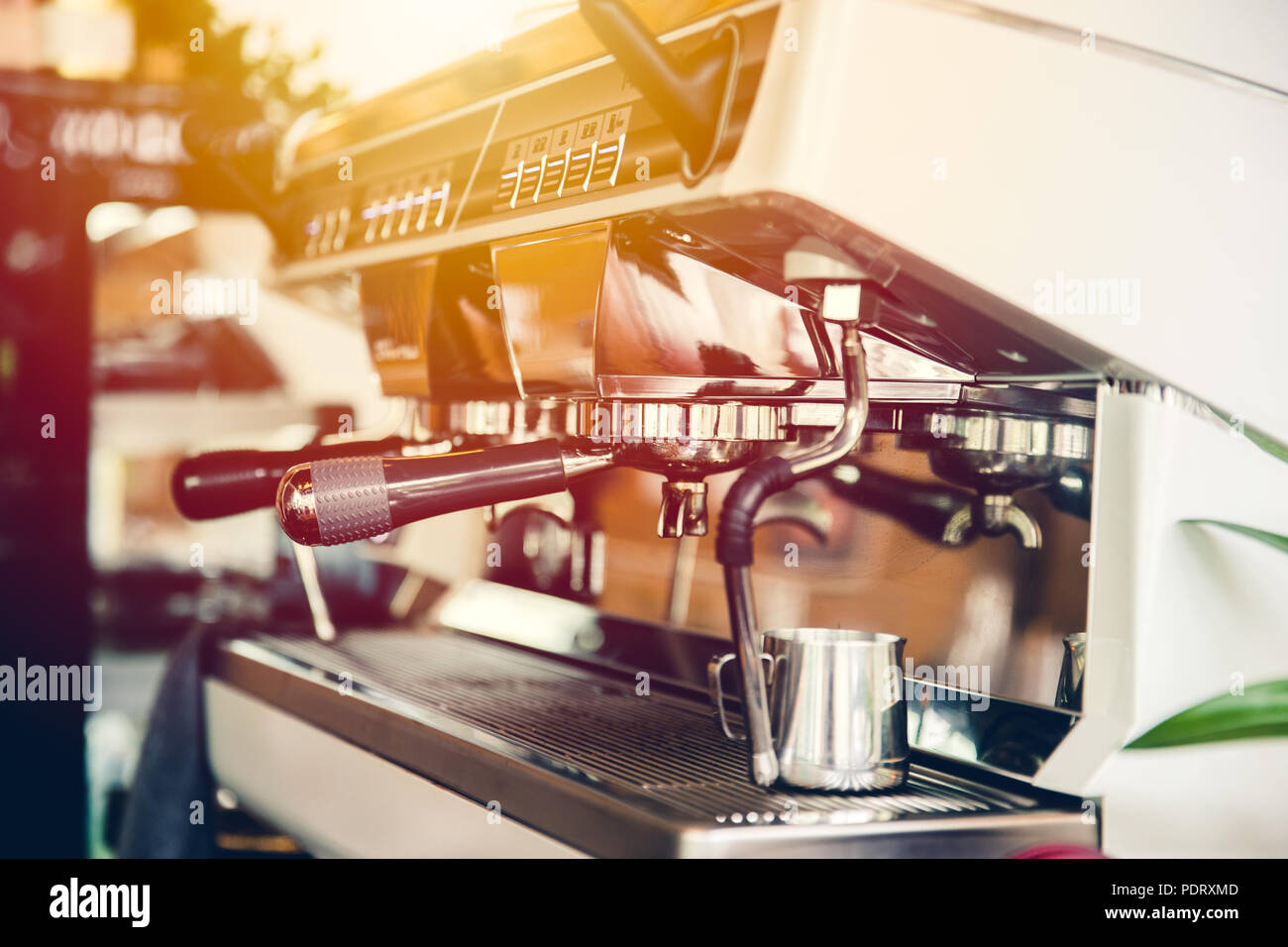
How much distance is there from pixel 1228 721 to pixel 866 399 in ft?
0.93

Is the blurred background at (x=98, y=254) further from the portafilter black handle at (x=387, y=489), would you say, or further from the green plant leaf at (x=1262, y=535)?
the green plant leaf at (x=1262, y=535)

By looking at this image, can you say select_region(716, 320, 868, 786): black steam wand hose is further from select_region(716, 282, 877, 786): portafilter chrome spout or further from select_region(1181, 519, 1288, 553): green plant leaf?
select_region(1181, 519, 1288, 553): green plant leaf

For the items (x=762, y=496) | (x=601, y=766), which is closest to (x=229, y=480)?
(x=601, y=766)

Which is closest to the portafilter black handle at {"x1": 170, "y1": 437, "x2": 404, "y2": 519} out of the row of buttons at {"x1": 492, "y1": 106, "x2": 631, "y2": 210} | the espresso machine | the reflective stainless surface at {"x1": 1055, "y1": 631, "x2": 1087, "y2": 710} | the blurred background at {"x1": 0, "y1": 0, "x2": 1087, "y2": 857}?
the espresso machine

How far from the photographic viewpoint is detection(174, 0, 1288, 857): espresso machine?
0.67 meters

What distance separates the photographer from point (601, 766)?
2.76 ft

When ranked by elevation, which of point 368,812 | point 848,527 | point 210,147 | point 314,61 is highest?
point 314,61

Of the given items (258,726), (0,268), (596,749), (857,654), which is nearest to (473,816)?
(596,749)

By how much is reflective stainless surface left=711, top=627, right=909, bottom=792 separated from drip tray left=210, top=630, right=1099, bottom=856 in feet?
0.05

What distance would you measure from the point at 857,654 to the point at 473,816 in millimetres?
305

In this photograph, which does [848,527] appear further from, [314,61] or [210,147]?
[314,61]
